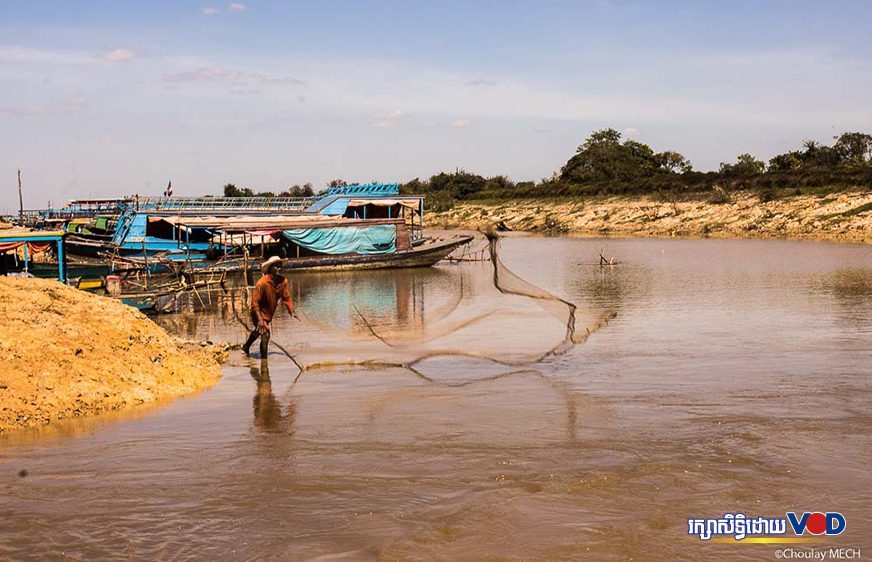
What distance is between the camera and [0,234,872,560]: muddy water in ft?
17.9

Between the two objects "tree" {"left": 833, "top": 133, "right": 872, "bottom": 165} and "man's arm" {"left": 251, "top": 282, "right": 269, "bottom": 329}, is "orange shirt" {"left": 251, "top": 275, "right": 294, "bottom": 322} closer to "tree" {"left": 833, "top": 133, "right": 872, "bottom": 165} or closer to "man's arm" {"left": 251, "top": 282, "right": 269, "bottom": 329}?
"man's arm" {"left": 251, "top": 282, "right": 269, "bottom": 329}

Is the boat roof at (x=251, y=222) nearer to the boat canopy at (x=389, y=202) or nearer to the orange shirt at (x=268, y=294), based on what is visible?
the boat canopy at (x=389, y=202)

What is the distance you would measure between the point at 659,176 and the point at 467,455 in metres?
57.4

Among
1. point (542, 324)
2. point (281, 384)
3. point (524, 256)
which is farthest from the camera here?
point (524, 256)

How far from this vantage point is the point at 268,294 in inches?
437

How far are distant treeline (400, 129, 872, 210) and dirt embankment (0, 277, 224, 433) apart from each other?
44.0 meters

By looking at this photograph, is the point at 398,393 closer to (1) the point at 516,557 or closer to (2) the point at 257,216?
(1) the point at 516,557

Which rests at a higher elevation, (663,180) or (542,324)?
(663,180)

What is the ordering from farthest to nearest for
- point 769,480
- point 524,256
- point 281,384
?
point 524,256, point 281,384, point 769,480

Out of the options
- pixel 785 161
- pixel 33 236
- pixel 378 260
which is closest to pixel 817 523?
pixel 33 236

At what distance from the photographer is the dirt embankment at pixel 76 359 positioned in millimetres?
8156

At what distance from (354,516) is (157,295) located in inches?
541

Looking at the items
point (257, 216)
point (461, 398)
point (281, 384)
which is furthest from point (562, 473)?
point (257, 216)

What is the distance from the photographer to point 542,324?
15.3 m
